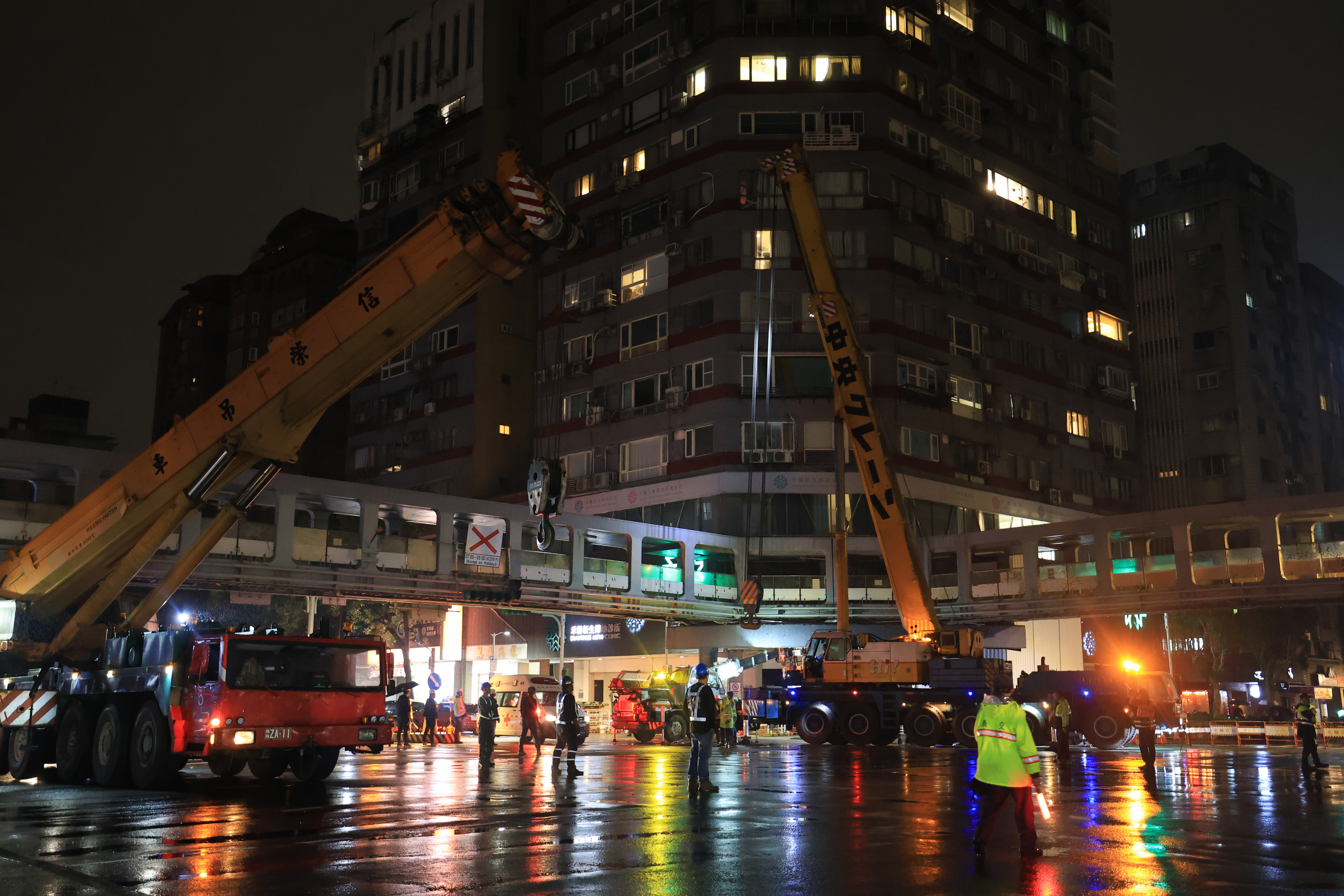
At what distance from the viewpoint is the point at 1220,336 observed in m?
83.4

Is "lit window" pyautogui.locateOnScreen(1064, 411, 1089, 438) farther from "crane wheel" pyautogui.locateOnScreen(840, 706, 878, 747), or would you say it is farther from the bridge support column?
"crane wheel" pyautogui.locateOnScreen(840, 706, 878, 747)

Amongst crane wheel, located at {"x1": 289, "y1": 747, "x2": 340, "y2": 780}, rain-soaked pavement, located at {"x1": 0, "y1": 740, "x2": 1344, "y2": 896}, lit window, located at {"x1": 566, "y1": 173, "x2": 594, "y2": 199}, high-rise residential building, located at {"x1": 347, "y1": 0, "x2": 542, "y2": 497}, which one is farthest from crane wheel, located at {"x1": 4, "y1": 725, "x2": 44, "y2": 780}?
lit window, located at {"x1": 566, "y1": 173, "x2": 594, "y2": 199}

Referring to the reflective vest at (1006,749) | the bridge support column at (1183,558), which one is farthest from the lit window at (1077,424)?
the reflective vest at (1006,749)

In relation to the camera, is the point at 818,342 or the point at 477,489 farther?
the point at 477,489

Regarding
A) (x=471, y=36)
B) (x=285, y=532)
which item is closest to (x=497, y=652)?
(x=285, y=532)

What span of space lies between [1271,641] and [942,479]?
1104 inches

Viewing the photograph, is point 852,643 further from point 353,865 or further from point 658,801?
point 353,865

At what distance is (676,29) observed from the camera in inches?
2389

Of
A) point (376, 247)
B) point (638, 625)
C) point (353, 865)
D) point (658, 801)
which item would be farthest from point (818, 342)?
point (353, 865)

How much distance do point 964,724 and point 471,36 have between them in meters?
53.6

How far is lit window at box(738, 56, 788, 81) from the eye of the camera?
192 feet

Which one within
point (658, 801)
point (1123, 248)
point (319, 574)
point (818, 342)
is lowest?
point (658, 801)

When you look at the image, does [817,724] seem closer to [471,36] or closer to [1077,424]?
[1077,424]

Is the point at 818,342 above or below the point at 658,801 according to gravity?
above
